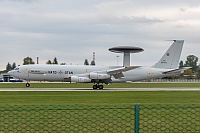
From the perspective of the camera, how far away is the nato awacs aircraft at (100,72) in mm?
58375

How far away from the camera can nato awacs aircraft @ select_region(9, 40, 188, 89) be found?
192 feet

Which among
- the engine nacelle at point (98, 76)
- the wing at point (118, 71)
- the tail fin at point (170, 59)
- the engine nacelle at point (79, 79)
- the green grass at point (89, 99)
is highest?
A: the tail fin at point (170, 59)

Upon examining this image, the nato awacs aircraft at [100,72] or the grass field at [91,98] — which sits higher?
the nato awacs aircraft at [100,72]

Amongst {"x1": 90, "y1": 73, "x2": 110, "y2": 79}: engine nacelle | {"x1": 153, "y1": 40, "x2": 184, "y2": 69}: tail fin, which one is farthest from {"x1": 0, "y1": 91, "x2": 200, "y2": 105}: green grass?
{"x1": 153, "y1": 40, "x2": 184, "y2": 69}: tail fin

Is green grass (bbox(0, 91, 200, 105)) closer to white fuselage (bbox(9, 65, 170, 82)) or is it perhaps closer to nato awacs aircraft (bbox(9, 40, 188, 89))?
nato awacs aircraft (bbox(9, 40, 188, 89))

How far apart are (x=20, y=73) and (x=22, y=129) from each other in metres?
49.7

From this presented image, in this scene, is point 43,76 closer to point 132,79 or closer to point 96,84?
point 96,84

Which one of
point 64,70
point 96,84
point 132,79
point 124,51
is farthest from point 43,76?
point 124,51

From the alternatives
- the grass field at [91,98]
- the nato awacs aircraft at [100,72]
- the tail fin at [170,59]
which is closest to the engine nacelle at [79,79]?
the nato awacs aircraft at [100,72]

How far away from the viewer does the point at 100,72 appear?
5984 centimetres

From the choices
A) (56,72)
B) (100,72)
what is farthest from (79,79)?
(56,72)

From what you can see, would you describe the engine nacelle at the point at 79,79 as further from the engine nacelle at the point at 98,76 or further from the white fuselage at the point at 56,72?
the white fuselage at the point at 56,72

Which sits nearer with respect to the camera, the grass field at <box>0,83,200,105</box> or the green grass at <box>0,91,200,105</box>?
the green grass at <box>0,91,200,105</box>

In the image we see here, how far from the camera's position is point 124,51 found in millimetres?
85562
